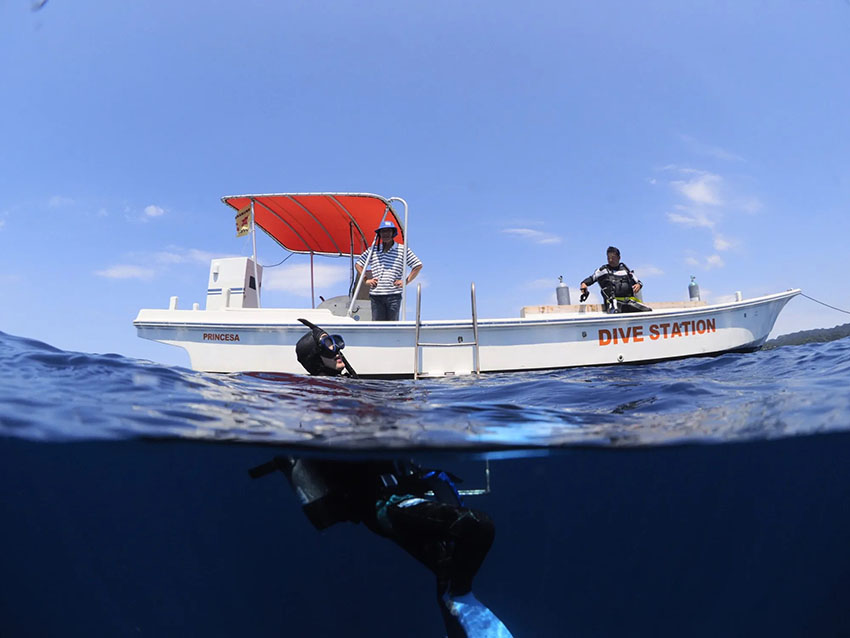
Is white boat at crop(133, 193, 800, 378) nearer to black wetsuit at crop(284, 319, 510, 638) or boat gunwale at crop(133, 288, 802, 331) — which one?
boat gunwale at crop(133, 288, 802, 331)

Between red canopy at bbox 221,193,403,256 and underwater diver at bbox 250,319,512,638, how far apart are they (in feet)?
21.6

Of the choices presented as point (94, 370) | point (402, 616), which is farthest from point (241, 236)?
point (402, 616)

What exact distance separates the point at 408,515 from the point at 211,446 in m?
3.52

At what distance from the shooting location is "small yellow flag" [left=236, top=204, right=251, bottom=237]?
365 inches

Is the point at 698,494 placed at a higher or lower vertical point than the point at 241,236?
lower

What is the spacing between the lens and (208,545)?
12.4 meters

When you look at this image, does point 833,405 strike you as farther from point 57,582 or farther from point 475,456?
point 57,582

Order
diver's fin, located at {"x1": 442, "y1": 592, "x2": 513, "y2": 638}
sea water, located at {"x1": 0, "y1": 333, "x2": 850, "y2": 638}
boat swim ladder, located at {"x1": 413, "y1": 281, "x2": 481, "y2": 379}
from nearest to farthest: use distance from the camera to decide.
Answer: diver's fin, located at {"x1": 442, "y1": 592, "x2": 513, "y2": 638}, sea water, located at {"x1": 0, "y1": 333, "x2": 850, "y2": 638}, boat swim ladder, located at {"x1": 413, "y1": 281, "x2": 481, "y2": 379}

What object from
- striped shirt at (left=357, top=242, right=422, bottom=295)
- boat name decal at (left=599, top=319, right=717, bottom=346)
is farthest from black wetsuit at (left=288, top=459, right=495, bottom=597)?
boat name decal at (left=599, top=319, right=717, bottom=346)

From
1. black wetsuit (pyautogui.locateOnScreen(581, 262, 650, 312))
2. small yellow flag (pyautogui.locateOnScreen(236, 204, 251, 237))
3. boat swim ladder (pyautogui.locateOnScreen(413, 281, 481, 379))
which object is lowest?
boat swim ladder (pyautogui.locateOnScreen(413, 281, 481, 379))

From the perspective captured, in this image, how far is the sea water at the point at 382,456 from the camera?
459 cm

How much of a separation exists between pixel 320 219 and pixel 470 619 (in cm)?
839

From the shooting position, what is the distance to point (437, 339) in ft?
27.0

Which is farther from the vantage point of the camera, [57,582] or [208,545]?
[208,545]
